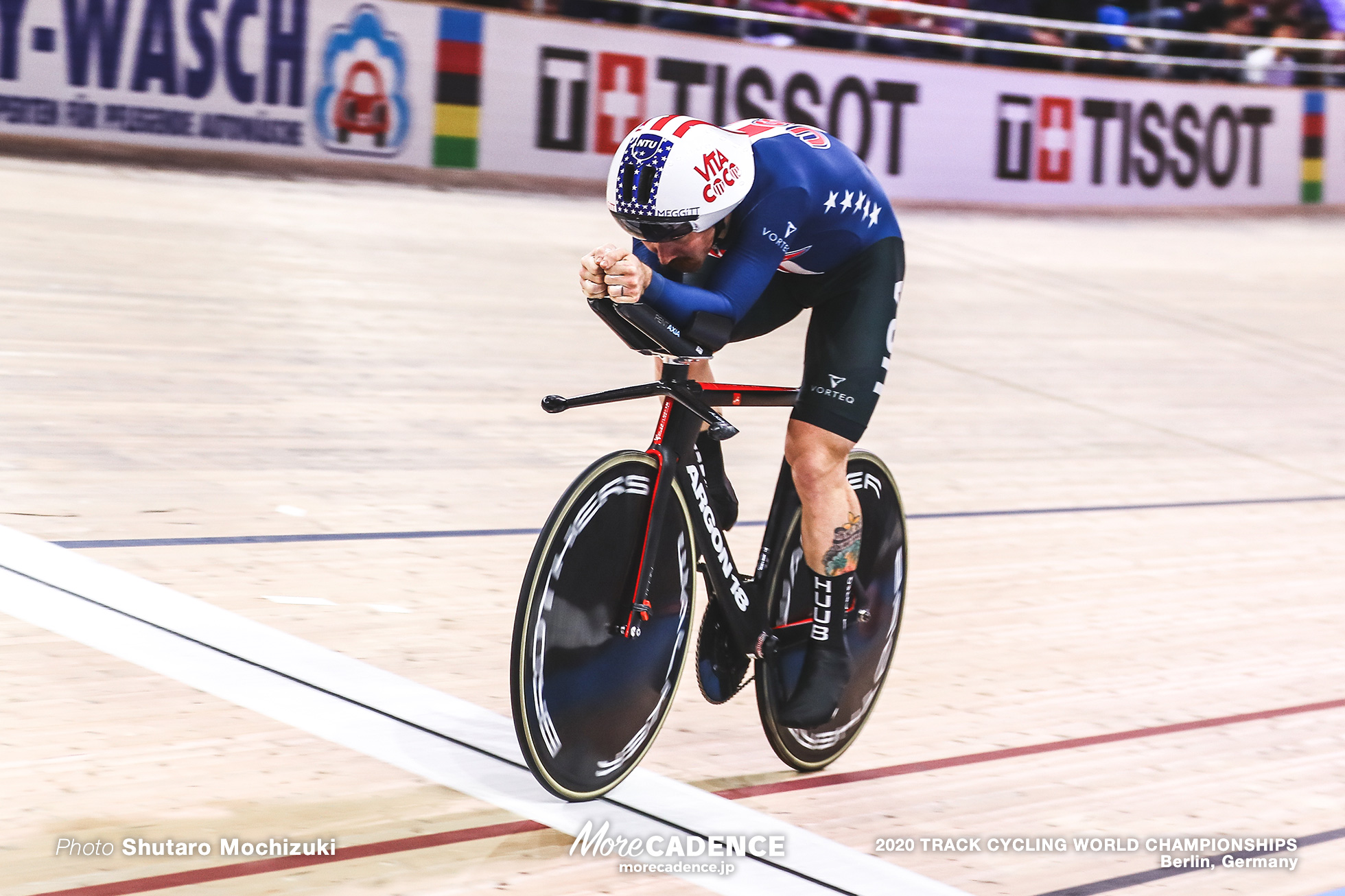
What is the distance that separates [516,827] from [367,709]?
56cm

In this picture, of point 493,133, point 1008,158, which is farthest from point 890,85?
point 493,133

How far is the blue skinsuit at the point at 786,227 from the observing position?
2395 mm

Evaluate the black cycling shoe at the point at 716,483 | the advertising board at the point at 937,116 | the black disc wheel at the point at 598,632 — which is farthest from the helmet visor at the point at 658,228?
the advertising board at the point at 937,116

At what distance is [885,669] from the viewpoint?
3.11 meters

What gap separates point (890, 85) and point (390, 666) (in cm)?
1053

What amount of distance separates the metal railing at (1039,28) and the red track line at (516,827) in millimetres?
8633

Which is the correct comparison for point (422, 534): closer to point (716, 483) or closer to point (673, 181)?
point (716, 483)

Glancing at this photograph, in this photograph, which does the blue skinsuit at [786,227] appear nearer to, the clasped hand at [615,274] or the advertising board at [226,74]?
the clasped hand at [615,274]

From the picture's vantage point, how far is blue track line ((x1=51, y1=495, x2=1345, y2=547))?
3736mm

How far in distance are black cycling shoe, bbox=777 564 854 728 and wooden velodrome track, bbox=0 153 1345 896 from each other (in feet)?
0.57

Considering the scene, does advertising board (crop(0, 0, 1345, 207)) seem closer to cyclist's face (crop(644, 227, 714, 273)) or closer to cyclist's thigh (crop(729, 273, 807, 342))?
cyclist's thigh (crop(729, 273, 807, 342))

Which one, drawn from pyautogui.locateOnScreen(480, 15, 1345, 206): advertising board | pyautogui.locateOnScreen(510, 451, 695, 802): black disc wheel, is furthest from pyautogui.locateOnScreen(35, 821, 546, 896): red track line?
pyautogui.locateOnScreen(480, 15, 1345, 206): advertising board

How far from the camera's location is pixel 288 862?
222 centimetres

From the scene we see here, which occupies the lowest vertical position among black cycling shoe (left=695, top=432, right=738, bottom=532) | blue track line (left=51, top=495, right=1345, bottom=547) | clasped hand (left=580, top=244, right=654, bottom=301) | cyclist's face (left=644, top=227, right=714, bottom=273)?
blue track line (left=51, top=495, right=1345, bottom=547)
